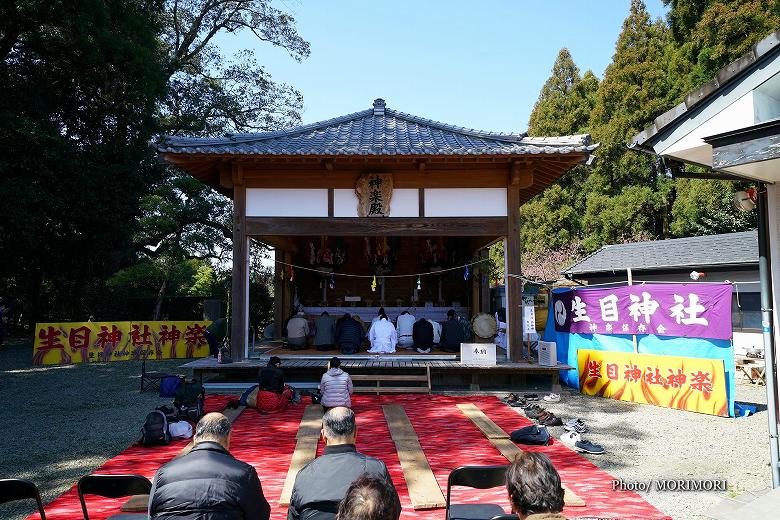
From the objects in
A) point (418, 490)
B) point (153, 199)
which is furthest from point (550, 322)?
point (153, 199)

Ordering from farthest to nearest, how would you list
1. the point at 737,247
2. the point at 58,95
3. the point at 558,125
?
the point at 558,125 → the point at 58,95 → the point at 737,247

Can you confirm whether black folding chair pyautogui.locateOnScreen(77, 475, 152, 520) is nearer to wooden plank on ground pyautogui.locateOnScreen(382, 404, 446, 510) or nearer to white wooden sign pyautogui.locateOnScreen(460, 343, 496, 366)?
wooden plank on ground pyautogui.locateOnScreen(382, 404, 446, 510)

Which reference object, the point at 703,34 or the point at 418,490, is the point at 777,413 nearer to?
the point at 418,490

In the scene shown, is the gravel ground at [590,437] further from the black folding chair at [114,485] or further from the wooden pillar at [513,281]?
the black folding chair at [114,485]

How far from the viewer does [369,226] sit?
35.2 ft

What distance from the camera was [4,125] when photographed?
A: 50.4ft

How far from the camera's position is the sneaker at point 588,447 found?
6.16 m

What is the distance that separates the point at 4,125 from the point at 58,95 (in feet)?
9.88

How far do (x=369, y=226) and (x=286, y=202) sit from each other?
1.79 m

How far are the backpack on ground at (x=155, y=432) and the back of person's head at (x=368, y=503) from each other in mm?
5452

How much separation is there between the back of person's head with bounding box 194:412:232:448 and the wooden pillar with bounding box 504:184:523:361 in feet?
27.3

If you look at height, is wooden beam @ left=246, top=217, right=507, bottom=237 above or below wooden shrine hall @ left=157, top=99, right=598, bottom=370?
below

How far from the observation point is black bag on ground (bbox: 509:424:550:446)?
6547 mm

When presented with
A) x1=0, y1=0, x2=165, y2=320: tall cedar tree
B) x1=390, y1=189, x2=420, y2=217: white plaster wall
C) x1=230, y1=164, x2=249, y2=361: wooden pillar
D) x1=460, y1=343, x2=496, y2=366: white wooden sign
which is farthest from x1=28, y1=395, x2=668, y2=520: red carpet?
x1=0, y1=0, x2=165, y2=320: tall cedar tree
